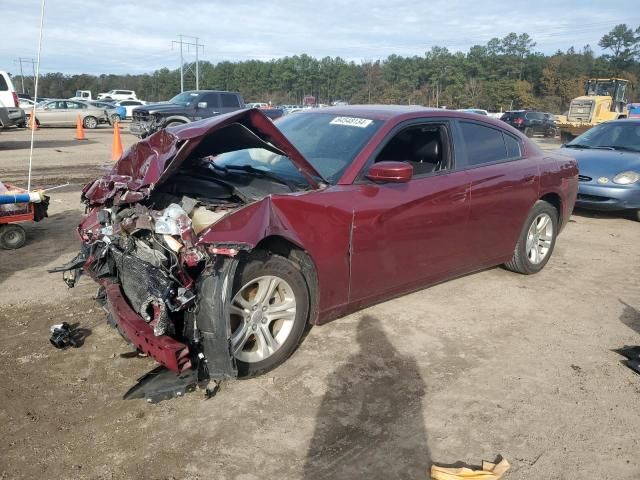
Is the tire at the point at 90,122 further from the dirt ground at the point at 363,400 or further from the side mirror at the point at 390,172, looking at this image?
the side mirror at the point at 390,172

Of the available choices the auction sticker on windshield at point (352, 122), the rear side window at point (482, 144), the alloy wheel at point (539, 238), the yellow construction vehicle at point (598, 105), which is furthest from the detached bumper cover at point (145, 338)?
the yellow construction vehicle at point (598, 105)

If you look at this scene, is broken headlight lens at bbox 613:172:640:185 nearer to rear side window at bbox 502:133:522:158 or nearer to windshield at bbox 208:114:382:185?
rear side window at bbox 502:133:522:158

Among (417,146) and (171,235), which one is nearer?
(171,235)

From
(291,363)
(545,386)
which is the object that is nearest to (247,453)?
(291,363)

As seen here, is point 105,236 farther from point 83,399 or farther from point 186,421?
point 186,421

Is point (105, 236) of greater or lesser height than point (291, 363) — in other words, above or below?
above

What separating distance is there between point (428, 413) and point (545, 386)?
916 mm

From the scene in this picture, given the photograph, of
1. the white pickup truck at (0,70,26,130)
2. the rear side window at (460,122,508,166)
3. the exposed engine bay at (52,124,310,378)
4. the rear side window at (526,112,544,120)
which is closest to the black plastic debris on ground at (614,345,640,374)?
the rear side window at (460,122,508,166)

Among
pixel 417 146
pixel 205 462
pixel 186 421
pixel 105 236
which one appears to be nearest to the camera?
pixel 205 462

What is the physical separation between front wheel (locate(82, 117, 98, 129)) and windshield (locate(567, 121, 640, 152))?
25.6 meters

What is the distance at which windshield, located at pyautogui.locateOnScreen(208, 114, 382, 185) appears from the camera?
3861mm

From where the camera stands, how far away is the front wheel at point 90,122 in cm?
2795

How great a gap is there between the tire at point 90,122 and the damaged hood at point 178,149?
2721 cm

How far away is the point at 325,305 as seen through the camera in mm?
3576
